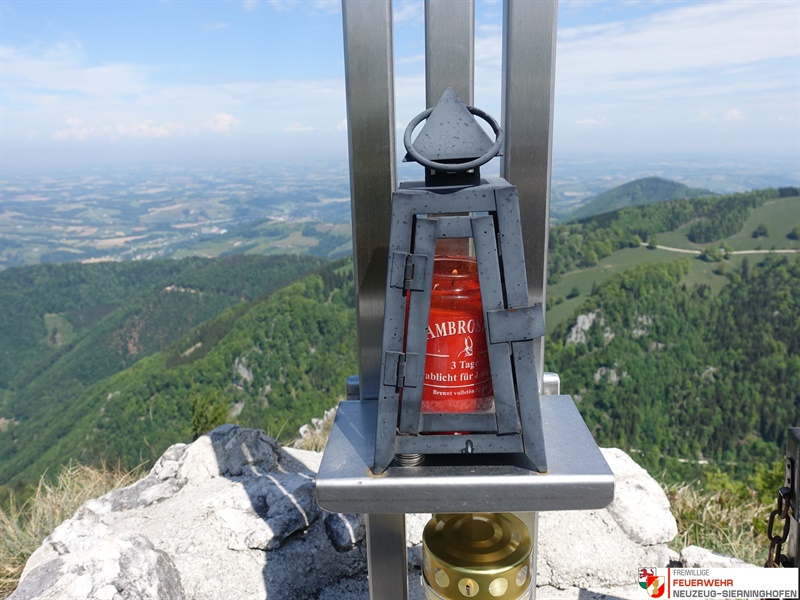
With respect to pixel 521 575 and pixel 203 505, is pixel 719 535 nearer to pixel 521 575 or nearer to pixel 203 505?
pixel 521 575

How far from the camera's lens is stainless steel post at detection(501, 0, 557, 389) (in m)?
1.68

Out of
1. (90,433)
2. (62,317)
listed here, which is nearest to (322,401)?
(90,433)

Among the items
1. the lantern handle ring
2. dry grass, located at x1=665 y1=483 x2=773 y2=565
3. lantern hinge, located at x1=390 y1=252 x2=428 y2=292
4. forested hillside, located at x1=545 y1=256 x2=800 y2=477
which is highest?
the lantern handle ring

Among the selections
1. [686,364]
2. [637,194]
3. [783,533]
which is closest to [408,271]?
[783,533]

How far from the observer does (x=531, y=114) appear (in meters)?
1.75

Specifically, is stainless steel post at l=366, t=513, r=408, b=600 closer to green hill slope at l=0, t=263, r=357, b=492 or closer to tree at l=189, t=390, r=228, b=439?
tree at l=189, t=390, r=228, b=439

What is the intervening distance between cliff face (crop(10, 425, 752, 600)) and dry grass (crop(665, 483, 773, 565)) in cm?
46

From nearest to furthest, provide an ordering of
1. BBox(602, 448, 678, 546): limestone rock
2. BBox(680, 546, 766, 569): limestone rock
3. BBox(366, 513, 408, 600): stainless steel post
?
BBox(366, 513, 408, 600): stainless steel post
BBox(680, 546, 766, 569): limestone rock
BBox(602, 448, 678, 546): limestone rock

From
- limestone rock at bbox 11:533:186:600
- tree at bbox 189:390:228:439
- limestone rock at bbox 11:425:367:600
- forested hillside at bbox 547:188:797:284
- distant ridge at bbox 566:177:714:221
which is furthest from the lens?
distant ridge at bbox 566:177:714:221

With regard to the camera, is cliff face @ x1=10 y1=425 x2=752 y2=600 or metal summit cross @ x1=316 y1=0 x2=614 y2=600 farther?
cliff face @ x1=10 y1=425 x2=752 y2=600

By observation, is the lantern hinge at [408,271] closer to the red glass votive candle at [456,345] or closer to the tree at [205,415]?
the red glass votive candle at [456,345]

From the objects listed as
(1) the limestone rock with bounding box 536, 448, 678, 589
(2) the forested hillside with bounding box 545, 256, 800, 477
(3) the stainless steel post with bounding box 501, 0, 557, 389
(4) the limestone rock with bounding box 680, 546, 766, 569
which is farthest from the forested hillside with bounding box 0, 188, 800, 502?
(3) the stainless steel post with bounding box 501, 0, 557, 389

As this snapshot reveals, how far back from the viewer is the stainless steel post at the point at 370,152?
5.74ft

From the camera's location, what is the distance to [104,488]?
4.29m
